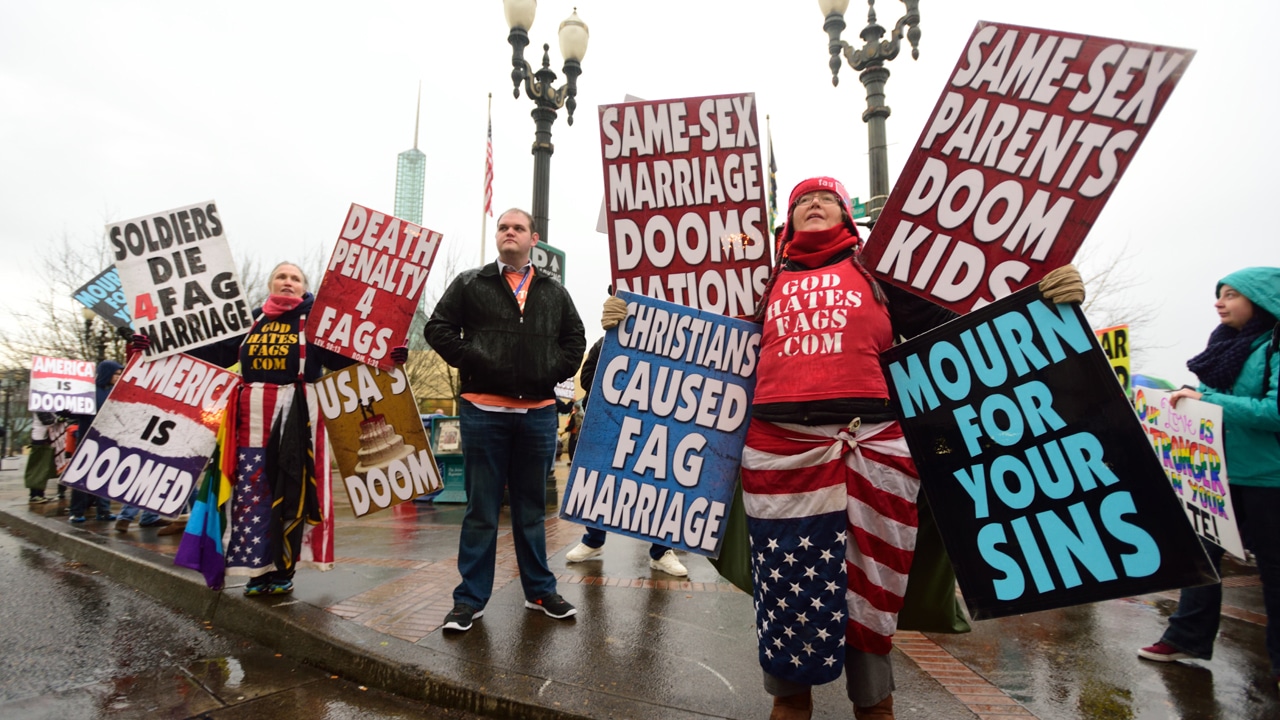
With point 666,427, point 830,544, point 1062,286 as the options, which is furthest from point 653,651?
point 1062,286

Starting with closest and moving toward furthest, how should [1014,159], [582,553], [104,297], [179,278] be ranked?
[1014,159] < [179,278] < [582,553] < [104,297]

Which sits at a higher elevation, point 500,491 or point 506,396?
point 506,396

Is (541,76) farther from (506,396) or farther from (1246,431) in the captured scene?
(1246,431)

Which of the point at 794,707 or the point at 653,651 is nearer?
the point at 794,707

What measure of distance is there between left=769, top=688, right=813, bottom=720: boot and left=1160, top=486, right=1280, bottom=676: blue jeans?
2.07m

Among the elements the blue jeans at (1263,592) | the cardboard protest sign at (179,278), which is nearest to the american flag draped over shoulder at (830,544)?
the blue jeans at (1263,592)

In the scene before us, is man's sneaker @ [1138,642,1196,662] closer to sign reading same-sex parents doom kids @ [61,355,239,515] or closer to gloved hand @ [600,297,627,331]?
gloved hand @ [600,297,627,331]

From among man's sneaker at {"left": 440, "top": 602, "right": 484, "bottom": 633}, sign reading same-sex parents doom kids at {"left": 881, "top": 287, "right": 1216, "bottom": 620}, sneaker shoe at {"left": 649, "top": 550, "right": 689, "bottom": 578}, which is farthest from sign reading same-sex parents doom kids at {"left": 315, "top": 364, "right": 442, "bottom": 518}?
sign reading same-sex parents doom kids at {"left": 881, "top": 287, "right": 1216, "bottom": 620}

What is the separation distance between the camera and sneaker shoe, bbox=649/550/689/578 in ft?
14.5

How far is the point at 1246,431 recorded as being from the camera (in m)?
2.87

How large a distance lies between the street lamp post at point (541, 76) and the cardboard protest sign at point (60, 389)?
6893 mm

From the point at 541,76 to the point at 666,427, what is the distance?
6118 mm

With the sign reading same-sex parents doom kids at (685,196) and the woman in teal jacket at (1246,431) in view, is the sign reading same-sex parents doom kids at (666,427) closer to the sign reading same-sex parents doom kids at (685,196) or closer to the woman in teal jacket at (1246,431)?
the sign reading same-sex parents doom kids at (685,196)

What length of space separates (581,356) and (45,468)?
9.75 m
